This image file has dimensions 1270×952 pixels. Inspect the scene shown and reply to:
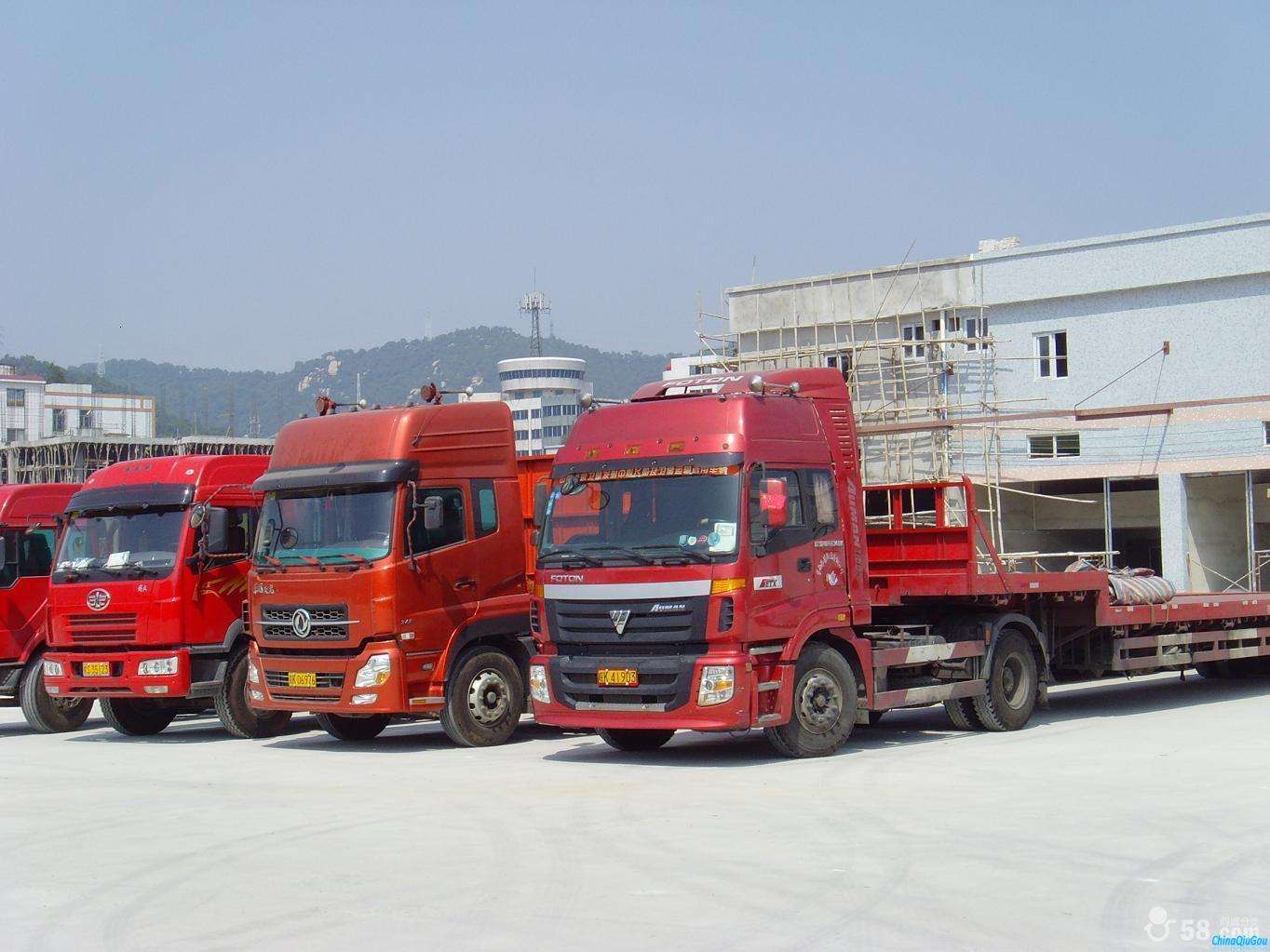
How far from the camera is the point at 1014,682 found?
15.5m

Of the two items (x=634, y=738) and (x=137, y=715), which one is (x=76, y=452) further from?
(x=634, y=738)

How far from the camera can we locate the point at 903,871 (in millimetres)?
8242

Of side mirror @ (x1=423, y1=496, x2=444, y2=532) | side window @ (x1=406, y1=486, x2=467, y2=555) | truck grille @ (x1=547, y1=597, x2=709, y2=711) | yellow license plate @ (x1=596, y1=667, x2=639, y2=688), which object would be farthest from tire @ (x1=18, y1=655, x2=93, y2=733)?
yellow license plate @ (x1=596, y1=667, x2=639, y2=688)

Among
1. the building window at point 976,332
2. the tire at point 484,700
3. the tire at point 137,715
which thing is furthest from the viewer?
the building window at point 976,332

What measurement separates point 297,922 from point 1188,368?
29323 mm

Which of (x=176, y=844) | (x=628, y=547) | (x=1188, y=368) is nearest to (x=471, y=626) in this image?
(x=628, y=547)

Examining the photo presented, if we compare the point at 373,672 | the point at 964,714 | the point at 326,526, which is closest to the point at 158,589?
the point at 326,526

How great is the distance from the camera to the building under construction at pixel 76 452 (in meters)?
57.0

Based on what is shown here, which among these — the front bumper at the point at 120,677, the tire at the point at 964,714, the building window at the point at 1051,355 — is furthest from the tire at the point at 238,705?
the building window at the point at 1051,355

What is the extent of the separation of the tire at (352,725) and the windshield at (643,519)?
4.13 m

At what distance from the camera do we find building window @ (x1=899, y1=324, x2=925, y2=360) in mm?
37500

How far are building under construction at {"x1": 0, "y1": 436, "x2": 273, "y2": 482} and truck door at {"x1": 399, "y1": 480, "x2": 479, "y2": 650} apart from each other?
41064 millimetres

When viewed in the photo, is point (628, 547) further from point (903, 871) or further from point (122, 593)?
point (122, 593)

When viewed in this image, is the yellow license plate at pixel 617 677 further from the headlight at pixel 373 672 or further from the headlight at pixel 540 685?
the headlight at pixel 373 672
